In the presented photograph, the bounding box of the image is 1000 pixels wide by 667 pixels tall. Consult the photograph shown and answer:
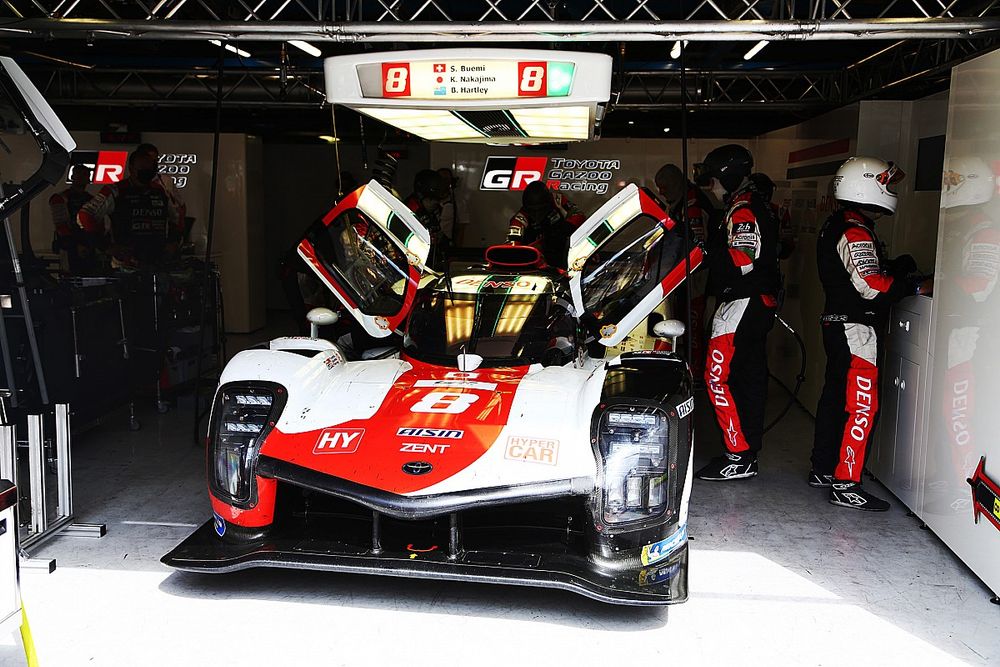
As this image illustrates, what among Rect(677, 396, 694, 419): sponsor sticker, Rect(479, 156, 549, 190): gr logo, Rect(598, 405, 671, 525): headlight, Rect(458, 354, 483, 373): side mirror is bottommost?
Rect(598, 405, 671, 525): headlight

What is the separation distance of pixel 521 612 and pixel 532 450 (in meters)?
0.62

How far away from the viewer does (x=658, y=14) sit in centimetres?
707

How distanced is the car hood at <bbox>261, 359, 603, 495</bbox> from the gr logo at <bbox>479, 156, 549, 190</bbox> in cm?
641

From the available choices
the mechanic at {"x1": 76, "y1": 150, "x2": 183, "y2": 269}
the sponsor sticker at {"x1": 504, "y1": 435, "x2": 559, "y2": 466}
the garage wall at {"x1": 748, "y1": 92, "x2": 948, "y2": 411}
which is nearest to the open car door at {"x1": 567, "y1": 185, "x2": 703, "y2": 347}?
the sponsor sticker at {"x1": 504, "y1": 435, "x2": 559, "y2": 466}

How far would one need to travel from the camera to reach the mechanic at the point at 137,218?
312 inches

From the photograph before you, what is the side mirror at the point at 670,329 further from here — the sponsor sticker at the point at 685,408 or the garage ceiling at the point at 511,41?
the garage ceiling at the point at 511,41

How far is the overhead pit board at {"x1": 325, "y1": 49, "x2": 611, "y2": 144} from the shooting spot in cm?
404

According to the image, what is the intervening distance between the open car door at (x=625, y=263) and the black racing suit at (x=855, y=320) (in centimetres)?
78

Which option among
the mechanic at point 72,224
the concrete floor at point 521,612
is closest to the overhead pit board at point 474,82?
the concrete floor at point 521,612

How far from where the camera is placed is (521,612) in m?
3.54

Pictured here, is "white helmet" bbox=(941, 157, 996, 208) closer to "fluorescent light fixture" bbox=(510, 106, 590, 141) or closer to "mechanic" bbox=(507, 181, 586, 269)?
"fluorescent light fixture" bbox=(510, 106, 590, 141)

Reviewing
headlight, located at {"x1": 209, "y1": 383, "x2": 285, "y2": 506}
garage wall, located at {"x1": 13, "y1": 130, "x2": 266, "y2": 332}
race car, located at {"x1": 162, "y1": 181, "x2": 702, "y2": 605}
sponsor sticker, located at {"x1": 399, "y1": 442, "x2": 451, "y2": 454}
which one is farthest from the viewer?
garage wall, located at {"x1": 13, "y1": 130, "x2": 266, "y2": 332}

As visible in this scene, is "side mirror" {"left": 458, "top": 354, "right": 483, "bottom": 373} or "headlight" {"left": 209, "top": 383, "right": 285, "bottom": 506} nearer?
"headlight" {"left": 209, "top": 383, "right": 285, "bottom": 506}

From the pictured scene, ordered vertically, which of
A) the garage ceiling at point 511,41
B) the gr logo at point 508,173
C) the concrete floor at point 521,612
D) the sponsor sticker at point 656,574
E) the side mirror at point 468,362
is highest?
the garage ceiling at point 511,41
